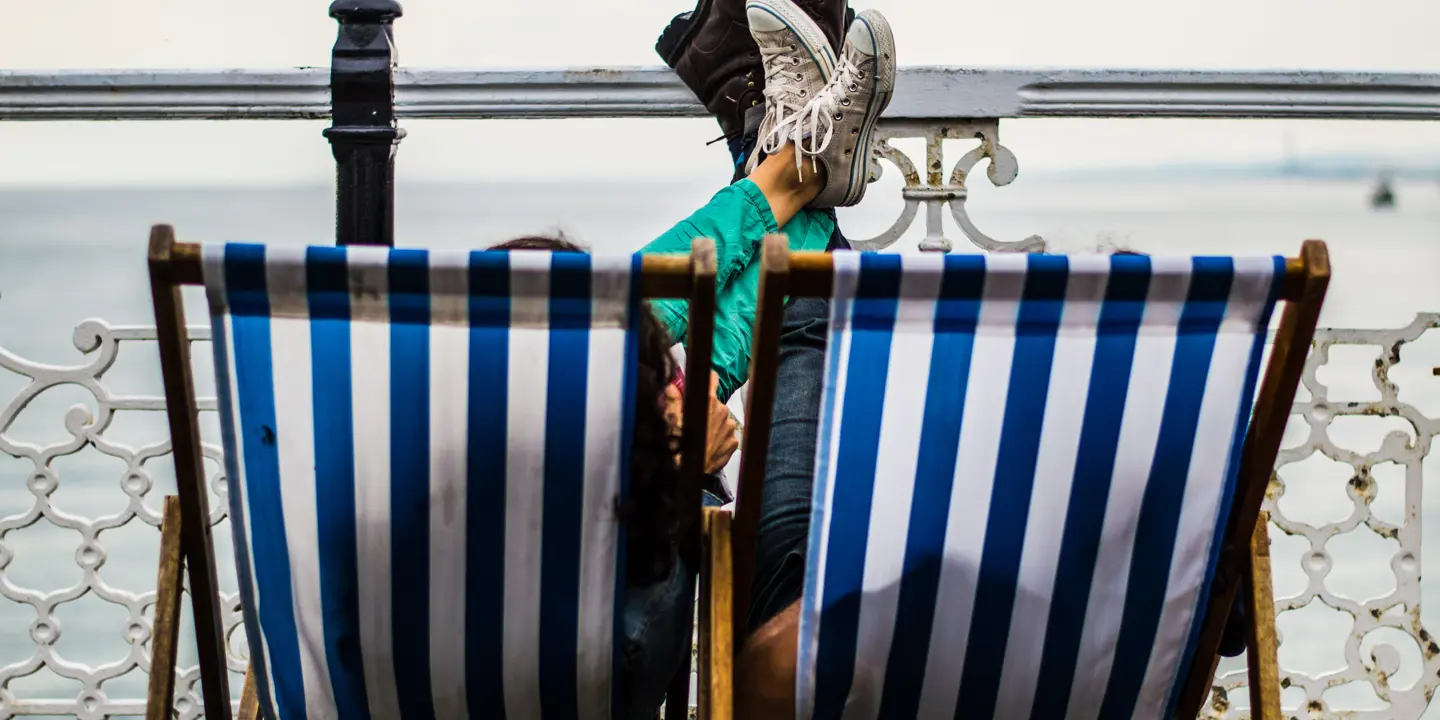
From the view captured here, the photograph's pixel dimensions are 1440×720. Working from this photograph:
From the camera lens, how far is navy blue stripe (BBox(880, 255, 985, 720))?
1368 mm

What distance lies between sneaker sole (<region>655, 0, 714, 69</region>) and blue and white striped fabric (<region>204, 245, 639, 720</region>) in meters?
1.55

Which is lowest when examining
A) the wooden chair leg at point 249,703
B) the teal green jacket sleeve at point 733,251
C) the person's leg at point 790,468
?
the wooden chair leg at point 249,703

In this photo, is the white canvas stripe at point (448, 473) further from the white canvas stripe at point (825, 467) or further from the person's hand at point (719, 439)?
the person's hand at point (719, 439)

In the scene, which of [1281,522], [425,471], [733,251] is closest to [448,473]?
[425,471]

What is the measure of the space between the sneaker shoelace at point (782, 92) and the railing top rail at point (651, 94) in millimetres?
336

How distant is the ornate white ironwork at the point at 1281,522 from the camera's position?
278 centimetres

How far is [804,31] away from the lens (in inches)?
99.2

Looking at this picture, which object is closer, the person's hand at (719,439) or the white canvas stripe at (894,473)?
the white canvas stripe at (894,473)

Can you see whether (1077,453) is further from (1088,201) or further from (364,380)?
(1088,201)

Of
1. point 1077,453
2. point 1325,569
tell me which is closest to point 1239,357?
point 1077,453

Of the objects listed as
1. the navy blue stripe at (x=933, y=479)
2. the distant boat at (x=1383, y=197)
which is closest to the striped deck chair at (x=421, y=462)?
the navy blue stripe at (x=933, y=479)

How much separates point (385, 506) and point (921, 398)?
2.04ft

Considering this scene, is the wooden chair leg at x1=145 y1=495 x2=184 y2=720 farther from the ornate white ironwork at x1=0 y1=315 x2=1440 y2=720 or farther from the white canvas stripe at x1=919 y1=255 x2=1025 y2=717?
the ornate white ironwork at x1=0 y1=315 x2=1440 y2=720

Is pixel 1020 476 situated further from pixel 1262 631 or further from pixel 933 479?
pixel 1262 631
